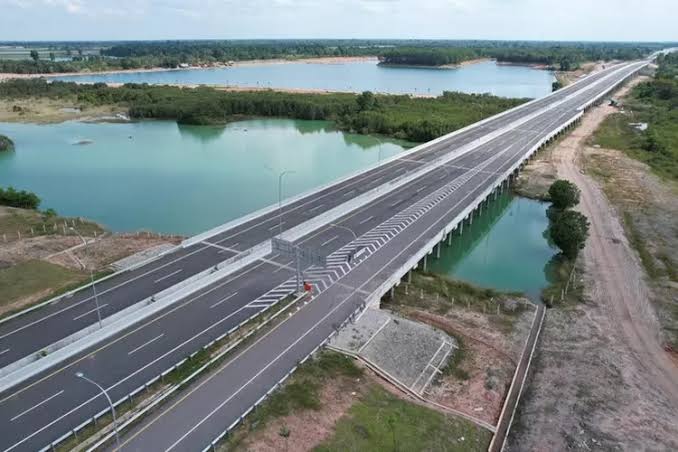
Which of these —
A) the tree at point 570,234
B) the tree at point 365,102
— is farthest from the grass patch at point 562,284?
the tree at point 365,102

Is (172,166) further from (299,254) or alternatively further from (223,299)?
(299,254)

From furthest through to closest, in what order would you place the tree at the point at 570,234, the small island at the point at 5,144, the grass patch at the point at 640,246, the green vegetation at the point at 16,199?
the small island at the point at 5,144
the green vegetation at the point at 16,199
the tree at the point at 570,234
the grass patch at the point at 640,246

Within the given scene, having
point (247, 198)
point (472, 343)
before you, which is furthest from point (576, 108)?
A: point (472, 343)

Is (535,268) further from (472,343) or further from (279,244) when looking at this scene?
(279,244)

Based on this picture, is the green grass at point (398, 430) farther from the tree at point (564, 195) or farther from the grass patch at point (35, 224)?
the tree at point (564, 195)

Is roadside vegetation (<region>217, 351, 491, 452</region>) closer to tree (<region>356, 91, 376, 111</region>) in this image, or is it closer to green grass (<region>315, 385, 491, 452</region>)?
green grass (<region>315, 385, 491, 452</region>)

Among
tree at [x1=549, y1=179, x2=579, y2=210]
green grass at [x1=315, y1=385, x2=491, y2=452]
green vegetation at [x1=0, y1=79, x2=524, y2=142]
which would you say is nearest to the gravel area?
green grass at [x1=315, y1=385, x2=491, y2=452]

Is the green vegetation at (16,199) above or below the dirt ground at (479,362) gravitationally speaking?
above
